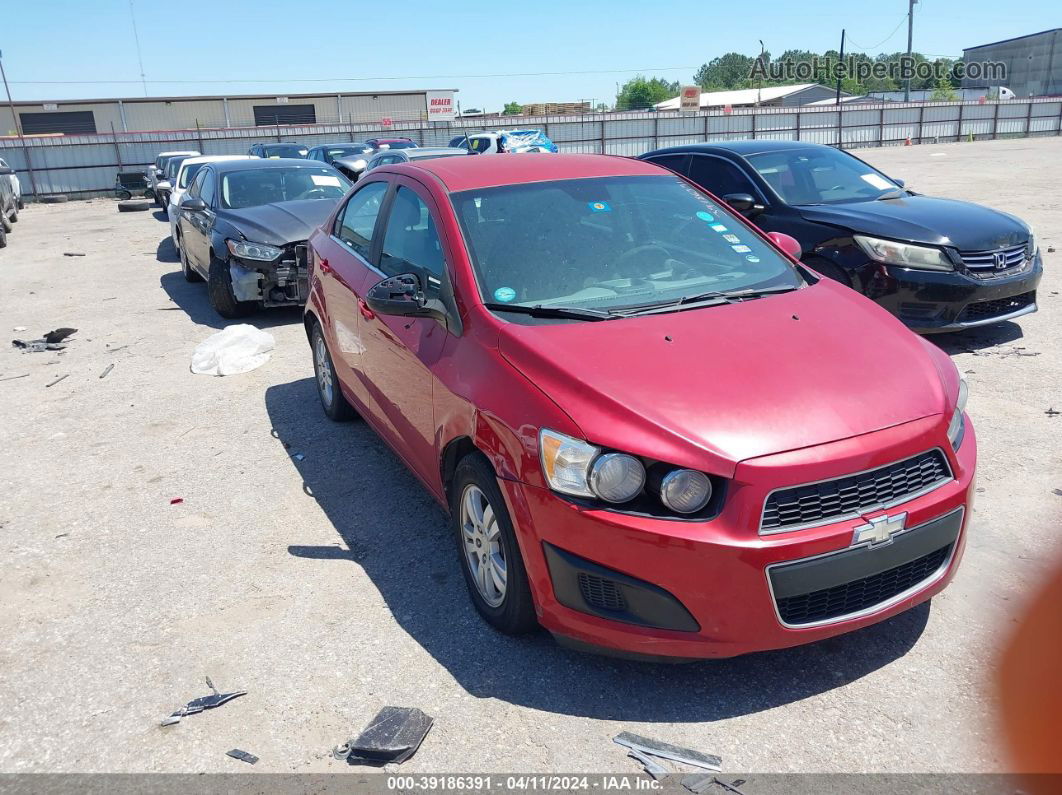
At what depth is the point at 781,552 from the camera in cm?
262

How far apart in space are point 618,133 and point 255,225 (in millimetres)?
28933

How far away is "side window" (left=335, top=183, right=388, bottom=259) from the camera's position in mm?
4848

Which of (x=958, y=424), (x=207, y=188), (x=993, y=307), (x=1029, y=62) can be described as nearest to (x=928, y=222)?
(x=993, y=307)

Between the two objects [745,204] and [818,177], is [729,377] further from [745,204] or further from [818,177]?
[818,177]

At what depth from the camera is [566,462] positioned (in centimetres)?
279

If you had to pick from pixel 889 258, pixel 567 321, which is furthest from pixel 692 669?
pixel 889 258

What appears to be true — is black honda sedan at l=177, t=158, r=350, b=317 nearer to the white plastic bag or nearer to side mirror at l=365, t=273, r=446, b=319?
the white plastic bag

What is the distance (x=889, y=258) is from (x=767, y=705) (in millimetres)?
4639

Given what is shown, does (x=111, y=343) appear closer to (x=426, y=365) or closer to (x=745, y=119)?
(x=426, y=365)

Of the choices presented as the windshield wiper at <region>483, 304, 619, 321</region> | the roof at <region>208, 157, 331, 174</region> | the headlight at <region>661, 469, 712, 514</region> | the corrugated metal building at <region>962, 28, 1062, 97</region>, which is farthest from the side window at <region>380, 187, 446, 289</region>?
the corrugated metal building at <region>962, 28, 1062, 97</region>

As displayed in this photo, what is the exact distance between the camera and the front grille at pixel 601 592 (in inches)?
109

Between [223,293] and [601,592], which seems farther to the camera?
[223,293]

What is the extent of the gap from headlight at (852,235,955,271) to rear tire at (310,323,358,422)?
416 centimetres

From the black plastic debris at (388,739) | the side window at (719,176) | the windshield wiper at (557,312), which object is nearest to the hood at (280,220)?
the side window at (719,176)
